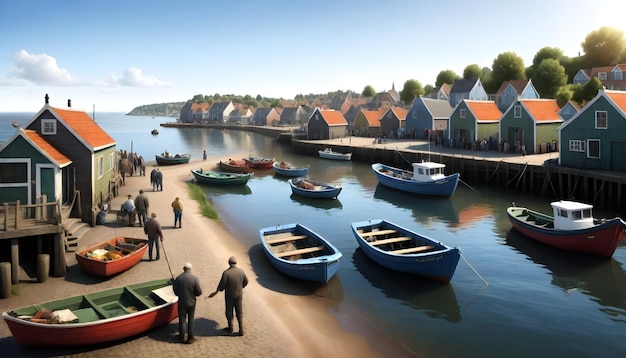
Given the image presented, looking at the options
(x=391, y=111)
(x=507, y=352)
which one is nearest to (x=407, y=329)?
(x=507, y=352)

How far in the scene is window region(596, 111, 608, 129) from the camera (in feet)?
116

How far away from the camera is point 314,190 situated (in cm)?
3709

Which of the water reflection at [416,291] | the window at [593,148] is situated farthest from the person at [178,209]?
the window at [593,148]

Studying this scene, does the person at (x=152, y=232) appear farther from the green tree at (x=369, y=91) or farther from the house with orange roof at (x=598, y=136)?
the green tree at (x=369, y=91)

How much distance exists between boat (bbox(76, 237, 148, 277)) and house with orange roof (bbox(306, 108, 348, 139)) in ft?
212

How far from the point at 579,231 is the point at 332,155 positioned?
146 feet

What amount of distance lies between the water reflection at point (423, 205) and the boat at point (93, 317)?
67.8 ft

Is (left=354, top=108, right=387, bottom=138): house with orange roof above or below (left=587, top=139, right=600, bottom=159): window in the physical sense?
above

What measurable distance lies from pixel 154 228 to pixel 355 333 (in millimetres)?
8524

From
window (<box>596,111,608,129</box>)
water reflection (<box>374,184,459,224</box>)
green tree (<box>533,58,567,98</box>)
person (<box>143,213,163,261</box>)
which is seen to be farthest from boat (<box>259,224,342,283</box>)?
green tree (<box>533,58,567,98</box>)

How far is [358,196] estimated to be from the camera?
39906 millimetres

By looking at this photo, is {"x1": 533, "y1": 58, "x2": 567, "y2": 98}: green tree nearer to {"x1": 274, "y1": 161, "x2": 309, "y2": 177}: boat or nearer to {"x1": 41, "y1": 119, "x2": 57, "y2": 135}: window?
{"x1": 274, "y1": 161, "x2": 309, "y2": 177}: boat

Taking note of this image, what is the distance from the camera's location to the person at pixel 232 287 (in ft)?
40.9

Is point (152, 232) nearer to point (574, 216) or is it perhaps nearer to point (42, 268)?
point (42, 268)
